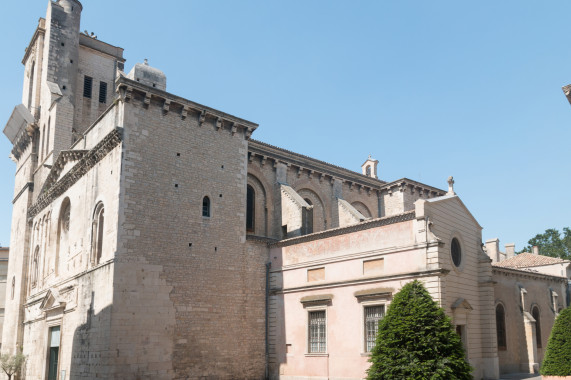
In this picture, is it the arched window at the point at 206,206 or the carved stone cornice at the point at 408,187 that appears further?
the carved stone cornice at the point at 408,187

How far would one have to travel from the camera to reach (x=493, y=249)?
3634 cm

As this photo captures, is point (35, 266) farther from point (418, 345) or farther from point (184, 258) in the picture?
point (418, 345)

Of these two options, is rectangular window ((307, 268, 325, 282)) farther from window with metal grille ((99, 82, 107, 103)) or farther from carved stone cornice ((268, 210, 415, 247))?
window with metal grille ((99, 82, 107, 103))

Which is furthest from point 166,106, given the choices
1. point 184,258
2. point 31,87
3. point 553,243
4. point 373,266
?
point 553,243

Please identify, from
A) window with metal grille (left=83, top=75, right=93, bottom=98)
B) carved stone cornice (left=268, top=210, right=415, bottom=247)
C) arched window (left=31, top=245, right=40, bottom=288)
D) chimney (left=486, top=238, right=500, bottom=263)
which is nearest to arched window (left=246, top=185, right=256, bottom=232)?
carved stone cornice (left=268, top=210, right=415, bottom=247)

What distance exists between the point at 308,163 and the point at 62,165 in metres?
12.0

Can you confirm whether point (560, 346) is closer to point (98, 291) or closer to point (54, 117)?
point (98, 291)

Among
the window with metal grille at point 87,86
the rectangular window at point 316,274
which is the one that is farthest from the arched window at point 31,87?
the rectangular window at point 316,274

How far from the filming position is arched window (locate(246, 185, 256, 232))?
24.0 m

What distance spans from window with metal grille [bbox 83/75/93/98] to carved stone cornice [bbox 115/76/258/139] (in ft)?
38.7

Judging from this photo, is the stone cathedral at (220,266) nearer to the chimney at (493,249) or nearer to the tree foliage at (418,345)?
the tree foliage at (418,345)

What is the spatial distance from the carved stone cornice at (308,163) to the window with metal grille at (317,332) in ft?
26.4

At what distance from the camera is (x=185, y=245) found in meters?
19.7

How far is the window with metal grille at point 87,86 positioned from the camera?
103 feet
